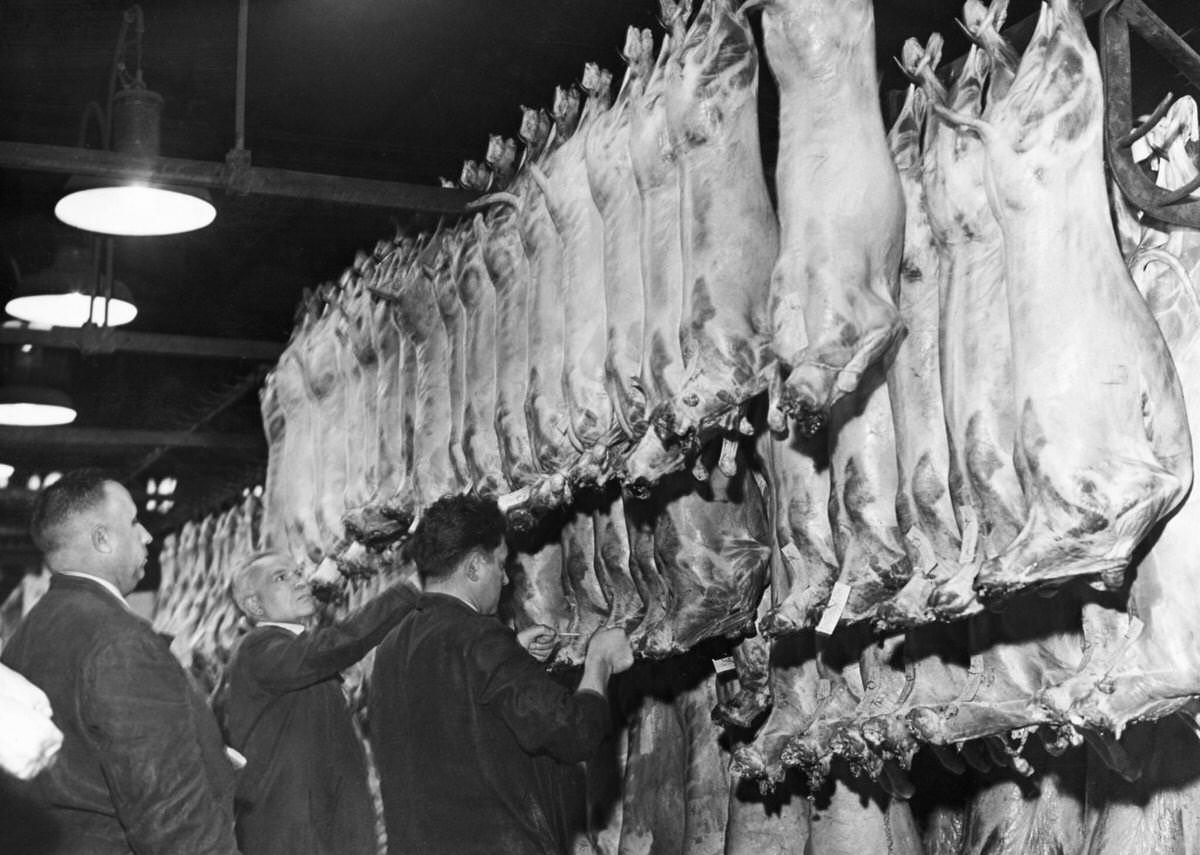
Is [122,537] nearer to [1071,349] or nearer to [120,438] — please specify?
[1071,349]

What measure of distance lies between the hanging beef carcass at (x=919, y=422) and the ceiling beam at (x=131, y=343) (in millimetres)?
4771

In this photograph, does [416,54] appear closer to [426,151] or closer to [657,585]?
[426,151]

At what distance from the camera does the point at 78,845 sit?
4684 mm

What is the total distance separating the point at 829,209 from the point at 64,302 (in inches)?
206

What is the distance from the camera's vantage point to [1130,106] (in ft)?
13.3

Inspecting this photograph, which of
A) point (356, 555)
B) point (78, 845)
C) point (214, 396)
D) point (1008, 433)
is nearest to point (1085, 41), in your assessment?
point (1008, 433)

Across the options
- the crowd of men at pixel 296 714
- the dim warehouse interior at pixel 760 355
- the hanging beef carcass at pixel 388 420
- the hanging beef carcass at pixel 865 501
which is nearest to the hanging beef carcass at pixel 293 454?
the dim warehouse interior at pixel 760 355

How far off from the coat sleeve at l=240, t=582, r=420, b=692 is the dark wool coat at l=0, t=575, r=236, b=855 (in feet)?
4.44

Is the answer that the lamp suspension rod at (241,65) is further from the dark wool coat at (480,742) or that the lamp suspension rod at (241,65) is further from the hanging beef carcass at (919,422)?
the hanging beef carcass at (919,422)

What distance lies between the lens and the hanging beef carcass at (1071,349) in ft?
12.1

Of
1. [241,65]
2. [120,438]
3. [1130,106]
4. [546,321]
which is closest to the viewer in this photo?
[1130,106]

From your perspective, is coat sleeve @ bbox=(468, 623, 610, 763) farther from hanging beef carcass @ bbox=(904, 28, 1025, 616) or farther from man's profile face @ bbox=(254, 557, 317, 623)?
hanging beef carcass @ bbox=(904, 28, 1025, 616)

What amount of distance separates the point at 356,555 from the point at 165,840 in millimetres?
2835

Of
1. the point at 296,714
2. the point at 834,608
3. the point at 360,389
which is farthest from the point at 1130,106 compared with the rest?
the point at 360,389
